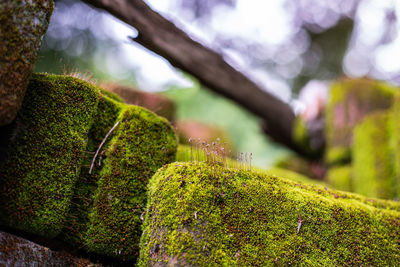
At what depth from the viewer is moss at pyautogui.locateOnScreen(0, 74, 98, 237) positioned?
2.27 metres

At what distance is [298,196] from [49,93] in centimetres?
245

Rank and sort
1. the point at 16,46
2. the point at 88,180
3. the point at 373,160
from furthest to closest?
the point at 373,160, the point at 88,180, the point at 16,46

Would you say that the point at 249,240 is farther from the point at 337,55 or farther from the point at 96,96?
the point at 337,55

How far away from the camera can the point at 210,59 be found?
6.01 meters

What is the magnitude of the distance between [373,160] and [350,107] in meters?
2.15

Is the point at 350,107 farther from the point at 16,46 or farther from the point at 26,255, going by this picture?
the point at 26,255

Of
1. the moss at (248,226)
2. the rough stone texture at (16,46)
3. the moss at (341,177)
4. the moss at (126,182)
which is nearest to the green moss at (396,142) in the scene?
the moss at (341,177)

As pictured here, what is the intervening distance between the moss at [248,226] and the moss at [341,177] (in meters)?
3.31

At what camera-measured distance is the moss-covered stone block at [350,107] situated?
627 centimetres

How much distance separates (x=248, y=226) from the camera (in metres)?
2.14

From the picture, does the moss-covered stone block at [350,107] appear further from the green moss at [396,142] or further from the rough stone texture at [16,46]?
the rough stone texture at [16,46]

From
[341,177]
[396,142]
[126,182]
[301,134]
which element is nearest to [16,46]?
[126,182]

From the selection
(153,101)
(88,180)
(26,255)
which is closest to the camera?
(26,255)

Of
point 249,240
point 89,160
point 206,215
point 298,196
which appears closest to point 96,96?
point 89,160
